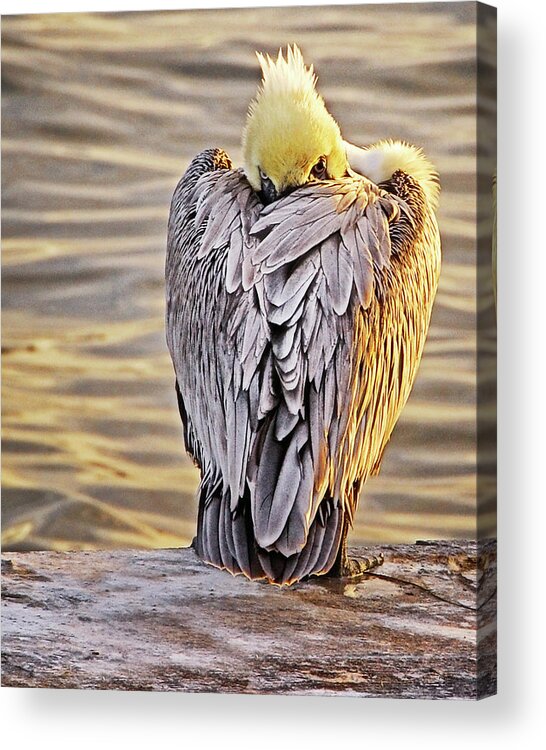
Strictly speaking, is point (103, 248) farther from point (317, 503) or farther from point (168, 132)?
point (317, 503)

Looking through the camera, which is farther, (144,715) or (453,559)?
(144,715)

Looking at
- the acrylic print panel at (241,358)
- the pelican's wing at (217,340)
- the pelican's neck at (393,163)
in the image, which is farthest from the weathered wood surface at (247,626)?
the pelican's neck at (393,163)

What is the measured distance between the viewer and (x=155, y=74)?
3518mm

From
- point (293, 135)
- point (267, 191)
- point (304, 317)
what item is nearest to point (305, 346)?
point (304, 317)

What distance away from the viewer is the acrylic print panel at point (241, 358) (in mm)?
3377

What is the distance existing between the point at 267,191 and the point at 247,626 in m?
0.93

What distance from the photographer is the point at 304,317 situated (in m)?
3.39

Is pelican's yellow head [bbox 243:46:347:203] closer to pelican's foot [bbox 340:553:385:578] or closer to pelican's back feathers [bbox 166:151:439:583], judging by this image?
pelican's back feathers [bbox 166:151:439:583]

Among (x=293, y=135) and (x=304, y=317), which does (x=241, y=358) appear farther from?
(x=293, y=135)

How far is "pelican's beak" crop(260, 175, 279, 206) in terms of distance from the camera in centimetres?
344

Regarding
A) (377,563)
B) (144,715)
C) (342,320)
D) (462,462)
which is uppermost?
(342,320)

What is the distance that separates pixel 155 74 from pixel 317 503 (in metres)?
1.00

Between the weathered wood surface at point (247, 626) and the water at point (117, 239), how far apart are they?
0.25 feet

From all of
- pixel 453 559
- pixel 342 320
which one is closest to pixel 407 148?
pixel 342 320
